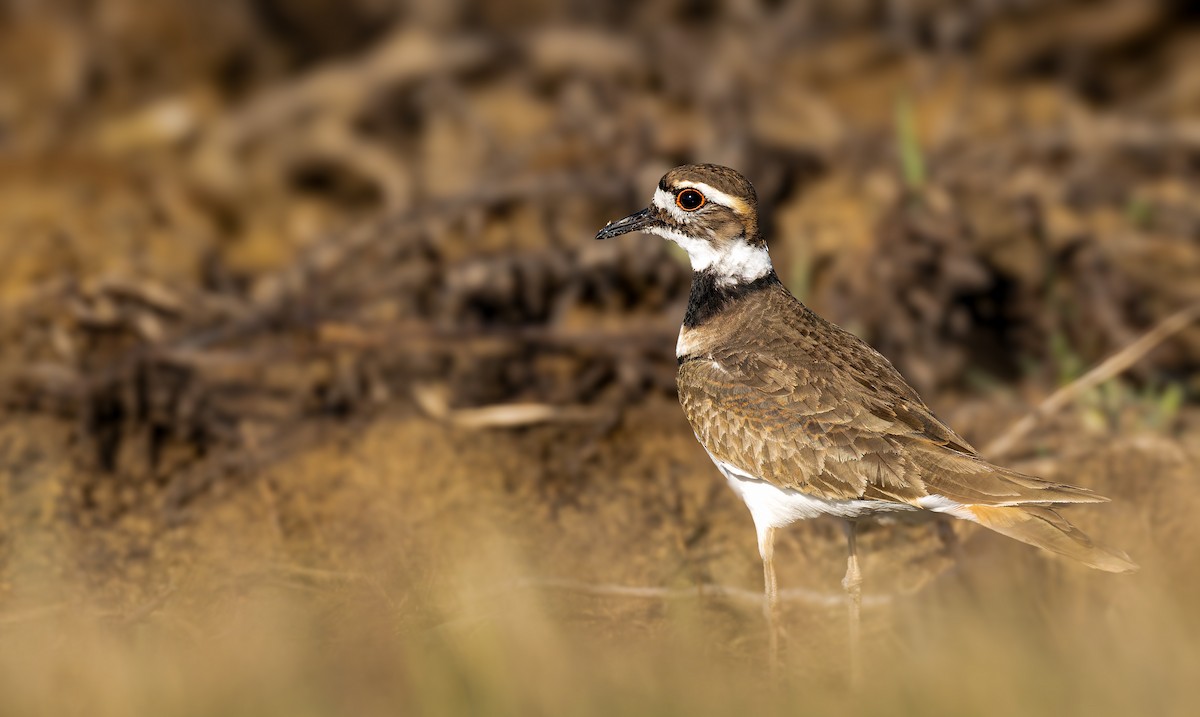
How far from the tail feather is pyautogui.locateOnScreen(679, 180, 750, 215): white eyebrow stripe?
1170mm

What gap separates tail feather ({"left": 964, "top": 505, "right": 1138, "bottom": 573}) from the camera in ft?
11.0

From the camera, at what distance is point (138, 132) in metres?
8.24

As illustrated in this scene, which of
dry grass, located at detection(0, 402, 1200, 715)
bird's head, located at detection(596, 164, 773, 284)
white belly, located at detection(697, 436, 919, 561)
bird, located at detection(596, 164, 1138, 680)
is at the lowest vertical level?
dry grass, located at detection(0, 402, 1200, 715)

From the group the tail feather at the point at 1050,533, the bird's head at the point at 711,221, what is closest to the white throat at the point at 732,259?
the bird's head at the point at 711,221

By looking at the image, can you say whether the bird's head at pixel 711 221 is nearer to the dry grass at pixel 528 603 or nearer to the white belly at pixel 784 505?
the white belly at pixel 784 505

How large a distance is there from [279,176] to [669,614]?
479 cm

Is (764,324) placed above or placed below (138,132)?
below

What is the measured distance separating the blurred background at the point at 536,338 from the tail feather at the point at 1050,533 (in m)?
0.28

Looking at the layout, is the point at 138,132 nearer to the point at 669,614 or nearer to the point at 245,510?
the point at 245,510

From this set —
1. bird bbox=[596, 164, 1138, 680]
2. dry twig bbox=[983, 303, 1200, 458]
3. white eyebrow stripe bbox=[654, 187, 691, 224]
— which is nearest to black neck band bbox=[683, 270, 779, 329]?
bird bbox=[596, 164, 1138, 680]

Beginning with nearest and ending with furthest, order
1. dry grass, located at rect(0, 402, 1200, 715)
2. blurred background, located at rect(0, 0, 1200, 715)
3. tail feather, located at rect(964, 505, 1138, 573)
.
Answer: tail feather, located at rect(964, 505, 1138, 573), dry grass, located at rect(0, 402, 1200, 715), blurred background, located at rect(0, 0, 1200, 715)

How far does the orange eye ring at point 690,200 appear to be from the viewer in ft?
13.7

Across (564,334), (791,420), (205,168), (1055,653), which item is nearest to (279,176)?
(205,168)

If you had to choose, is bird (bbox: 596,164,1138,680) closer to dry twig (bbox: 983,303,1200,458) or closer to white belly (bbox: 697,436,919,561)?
white belly (bbox: 697,436,919,561)
